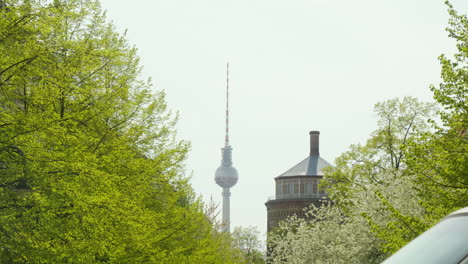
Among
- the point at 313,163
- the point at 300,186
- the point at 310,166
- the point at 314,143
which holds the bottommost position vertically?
the point at 300,186

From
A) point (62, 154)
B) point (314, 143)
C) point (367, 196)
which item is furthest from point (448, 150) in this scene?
point (314, 143)

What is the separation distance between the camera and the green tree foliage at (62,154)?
17031 millimetres

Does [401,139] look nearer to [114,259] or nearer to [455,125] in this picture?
[455,125]

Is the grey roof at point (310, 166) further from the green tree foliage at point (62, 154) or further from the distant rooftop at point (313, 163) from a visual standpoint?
the green tree foliage at point (62, 154)

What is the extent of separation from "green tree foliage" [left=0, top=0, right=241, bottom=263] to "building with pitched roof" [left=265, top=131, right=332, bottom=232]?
94.9 meters

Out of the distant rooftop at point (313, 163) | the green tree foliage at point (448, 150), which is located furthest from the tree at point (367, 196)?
the distant rooftop at point (313, 163)

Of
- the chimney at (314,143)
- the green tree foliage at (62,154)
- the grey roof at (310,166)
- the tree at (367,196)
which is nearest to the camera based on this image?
the green tree foliage at (62,154)

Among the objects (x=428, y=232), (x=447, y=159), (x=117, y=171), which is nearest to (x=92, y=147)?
(x=117, y=171)

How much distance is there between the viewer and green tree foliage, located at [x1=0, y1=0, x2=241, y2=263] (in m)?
17.0

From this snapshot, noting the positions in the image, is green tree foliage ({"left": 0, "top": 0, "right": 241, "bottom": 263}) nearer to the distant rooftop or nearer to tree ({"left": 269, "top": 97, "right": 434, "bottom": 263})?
tree ({"left": 269, "top": 97, "right": 434, "bottom": 263})

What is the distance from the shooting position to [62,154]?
57.0 ft

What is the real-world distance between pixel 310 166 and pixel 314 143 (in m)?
3.58

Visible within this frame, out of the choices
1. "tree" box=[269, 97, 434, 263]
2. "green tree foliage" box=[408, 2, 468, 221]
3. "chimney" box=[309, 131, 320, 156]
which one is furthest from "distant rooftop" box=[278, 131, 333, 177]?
"green tree foliage" box=[408, 2, 468, 221]

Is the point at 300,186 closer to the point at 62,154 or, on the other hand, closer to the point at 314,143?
the point at 314,143
